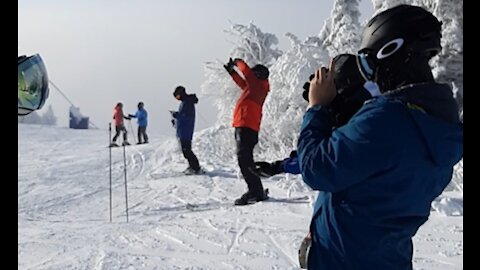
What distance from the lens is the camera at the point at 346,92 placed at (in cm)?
186

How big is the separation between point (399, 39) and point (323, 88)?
0.31 metres

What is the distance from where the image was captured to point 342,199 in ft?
6.04

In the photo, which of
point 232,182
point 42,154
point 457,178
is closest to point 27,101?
point 232,182

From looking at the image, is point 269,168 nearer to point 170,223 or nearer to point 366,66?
point 366,66

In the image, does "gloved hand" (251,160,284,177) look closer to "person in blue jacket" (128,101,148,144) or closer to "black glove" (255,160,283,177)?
"black glove" (255,160,283,177)

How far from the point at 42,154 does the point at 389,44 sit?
15.6 metres

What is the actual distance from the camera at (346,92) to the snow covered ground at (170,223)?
314 centimetres

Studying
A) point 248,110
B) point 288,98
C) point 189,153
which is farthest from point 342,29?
point 248,110

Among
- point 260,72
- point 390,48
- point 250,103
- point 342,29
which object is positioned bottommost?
point 390,48

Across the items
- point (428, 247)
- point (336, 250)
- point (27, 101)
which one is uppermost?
point (27, 101)

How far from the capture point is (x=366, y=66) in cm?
182

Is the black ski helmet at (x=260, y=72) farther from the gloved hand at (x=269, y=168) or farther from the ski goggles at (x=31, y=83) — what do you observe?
the gloved hand at (x=269, y=168)

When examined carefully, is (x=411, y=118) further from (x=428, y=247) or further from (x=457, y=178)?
(x=457, y=178)

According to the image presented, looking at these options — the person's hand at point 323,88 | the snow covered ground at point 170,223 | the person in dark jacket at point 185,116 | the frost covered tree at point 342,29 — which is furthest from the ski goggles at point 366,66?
the frost covered tree at point 342,29
